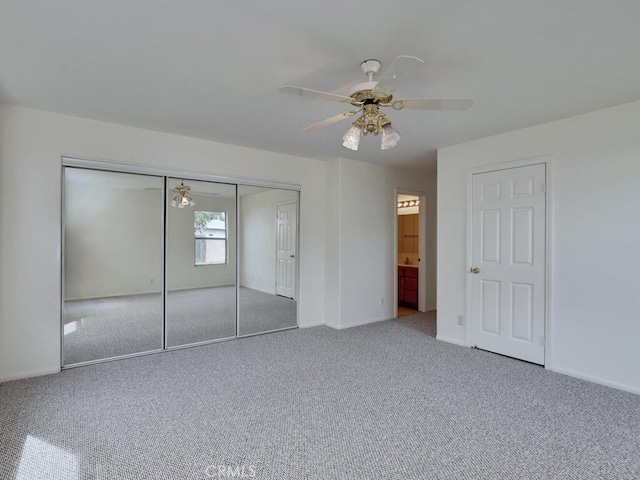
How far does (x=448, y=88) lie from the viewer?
101 inches

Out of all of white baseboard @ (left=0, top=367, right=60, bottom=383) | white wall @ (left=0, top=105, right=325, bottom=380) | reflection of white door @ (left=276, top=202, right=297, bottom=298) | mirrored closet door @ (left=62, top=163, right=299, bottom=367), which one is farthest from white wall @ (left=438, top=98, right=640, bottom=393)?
white baseboard @ (left=0, top=367, right=60, bottom=383)

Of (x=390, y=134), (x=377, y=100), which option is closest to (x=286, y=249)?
(x=390, y=134)

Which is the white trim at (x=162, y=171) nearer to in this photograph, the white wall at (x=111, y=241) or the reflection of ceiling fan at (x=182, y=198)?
the reflection of ceiling fan at (x=182, y=198)

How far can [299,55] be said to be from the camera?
7.01ft

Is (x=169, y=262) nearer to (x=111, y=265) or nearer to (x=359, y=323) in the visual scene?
(x=111, y=265)

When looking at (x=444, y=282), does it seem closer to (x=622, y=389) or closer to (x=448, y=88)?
(x=622, y=389)

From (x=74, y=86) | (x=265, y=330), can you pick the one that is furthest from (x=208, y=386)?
(x=74, y=86)

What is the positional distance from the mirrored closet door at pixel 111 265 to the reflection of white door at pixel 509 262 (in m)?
3.63

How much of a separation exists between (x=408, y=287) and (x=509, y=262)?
269 cm

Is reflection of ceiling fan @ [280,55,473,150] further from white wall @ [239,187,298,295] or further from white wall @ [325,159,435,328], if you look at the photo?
white wall @ [325,159,435,328]

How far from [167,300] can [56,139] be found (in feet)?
6.29

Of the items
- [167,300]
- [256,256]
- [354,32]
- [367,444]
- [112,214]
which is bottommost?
[367,444]

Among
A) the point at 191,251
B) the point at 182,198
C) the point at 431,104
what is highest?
the point at 431,104

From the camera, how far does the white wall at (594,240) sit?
9.43 ft
